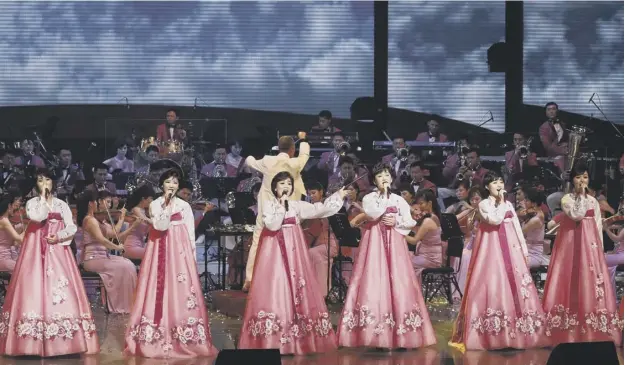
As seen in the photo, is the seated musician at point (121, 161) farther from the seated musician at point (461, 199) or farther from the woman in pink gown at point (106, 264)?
the seated musician at point (461, 199)

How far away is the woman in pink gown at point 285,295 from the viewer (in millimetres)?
7367

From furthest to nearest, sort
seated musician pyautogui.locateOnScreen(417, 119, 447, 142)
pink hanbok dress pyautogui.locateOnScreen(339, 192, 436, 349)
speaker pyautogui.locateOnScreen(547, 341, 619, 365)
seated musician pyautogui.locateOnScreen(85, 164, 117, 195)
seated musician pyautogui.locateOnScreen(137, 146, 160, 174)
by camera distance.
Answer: seated musician pyautogui.locateOnScreen(417, 119, 447, 142), seated musician pyautogui.locateOnScreen(137, 146, 160, 174), seated musician pyautogui.locateOnScreen(85, 164, 117, 195), pink hanbok dress pyautogui.locateOnScreen(339, 192, 436, 349), speaker pyautogui.locateOnScreen(547, 341, 619, 365)

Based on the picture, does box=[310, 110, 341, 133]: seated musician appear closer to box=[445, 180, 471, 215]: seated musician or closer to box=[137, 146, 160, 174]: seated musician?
box=[445, 180, 471, 215]: seated musician

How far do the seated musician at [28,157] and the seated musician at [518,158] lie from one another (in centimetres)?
512

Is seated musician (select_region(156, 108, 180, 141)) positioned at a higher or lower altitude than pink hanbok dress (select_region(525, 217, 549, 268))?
higher

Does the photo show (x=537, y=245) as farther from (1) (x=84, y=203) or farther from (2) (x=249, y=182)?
(1) (x=84, y=203)

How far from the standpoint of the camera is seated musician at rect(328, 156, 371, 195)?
452 inches

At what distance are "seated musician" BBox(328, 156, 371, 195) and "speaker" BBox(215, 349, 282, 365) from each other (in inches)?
241

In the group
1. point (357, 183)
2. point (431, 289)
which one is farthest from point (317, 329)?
point (357, 183)

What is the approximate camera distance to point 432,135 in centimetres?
1260

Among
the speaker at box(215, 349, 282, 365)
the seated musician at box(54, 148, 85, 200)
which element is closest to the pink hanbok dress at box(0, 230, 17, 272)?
the seated musician at box(54, 148, 85, 200)

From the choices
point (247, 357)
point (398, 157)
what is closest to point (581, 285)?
point (247, 357)

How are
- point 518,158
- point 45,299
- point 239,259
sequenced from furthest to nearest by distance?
point 518,158 < point 239,259 < point 45,299

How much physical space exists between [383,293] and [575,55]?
6.41m
